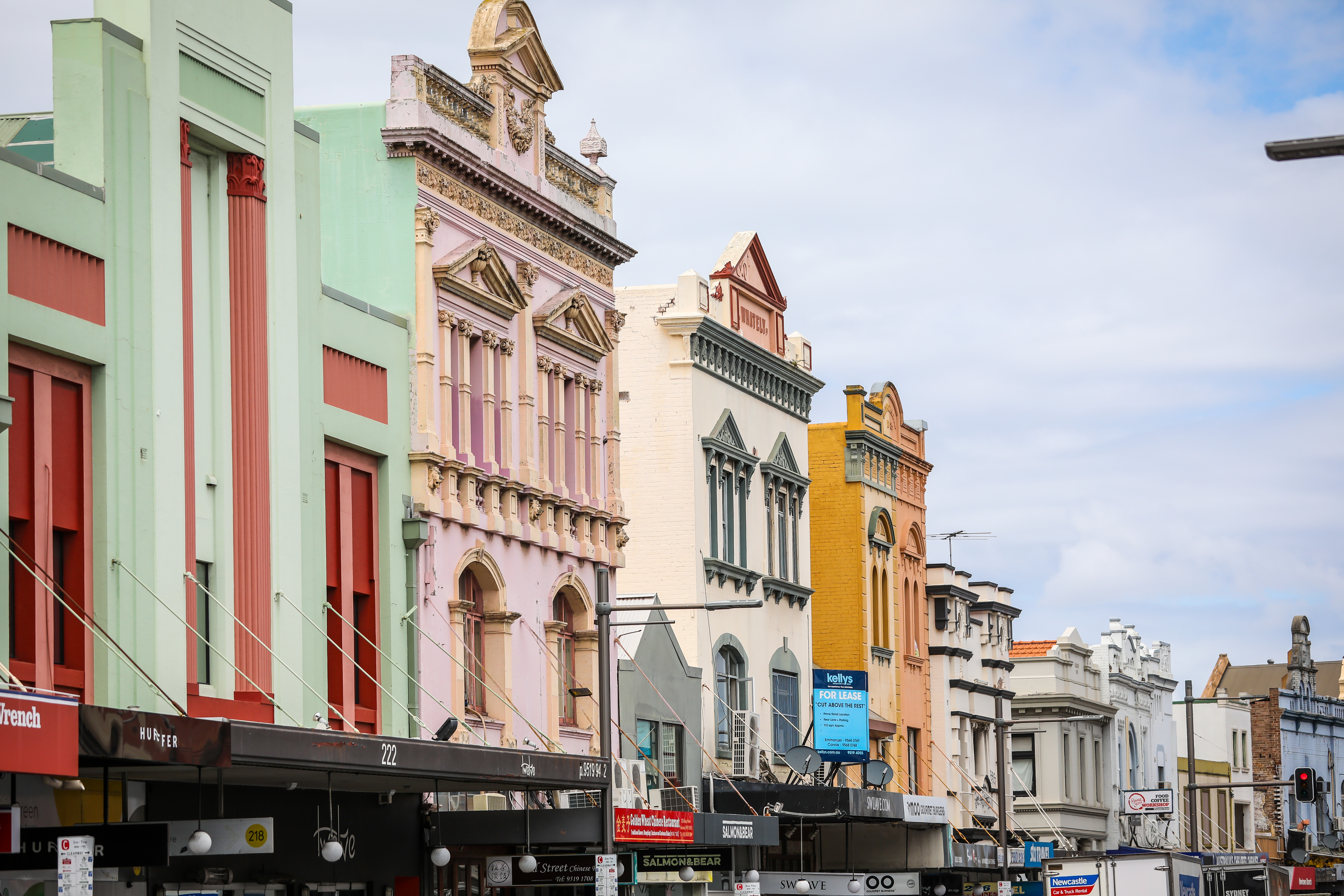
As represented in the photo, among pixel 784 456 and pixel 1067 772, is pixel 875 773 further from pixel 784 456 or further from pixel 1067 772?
pixel 1067 772

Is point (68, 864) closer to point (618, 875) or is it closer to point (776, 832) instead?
point (618, 875)

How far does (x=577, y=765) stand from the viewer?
2661 cm

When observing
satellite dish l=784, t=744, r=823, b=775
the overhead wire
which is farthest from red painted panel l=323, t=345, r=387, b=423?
satellite dish l=784, t=744, r=823, b=775

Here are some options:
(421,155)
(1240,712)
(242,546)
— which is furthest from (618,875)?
(1240,712)

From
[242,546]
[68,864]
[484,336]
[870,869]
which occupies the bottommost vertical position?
[870,869]

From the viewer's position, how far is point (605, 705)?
26.9 metres

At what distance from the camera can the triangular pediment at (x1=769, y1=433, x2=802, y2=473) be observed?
149 ft

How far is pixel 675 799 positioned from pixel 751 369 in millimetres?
10533

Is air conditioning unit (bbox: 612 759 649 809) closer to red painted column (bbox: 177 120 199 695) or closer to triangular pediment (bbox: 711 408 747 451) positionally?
triangular pediment (bbox: 711 408 747 451)

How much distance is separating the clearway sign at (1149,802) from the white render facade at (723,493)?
62.1 feet

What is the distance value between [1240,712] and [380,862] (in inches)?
2458

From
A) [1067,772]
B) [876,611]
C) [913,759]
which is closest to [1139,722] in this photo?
[1067,772]

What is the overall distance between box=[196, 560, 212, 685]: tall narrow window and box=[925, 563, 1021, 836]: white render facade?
30.4 metres

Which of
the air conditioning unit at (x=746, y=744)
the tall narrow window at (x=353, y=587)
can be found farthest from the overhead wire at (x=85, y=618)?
the air conditioning unit at (x=746, y=744)
